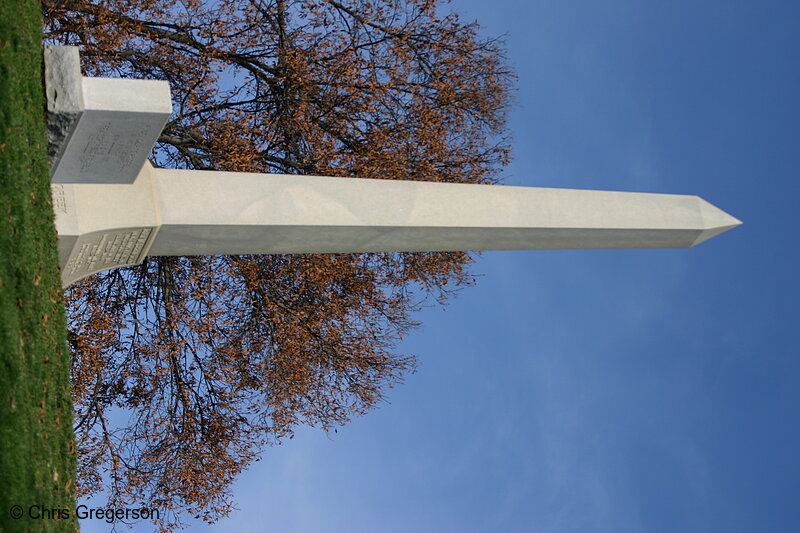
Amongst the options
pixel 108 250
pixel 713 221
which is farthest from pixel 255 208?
pixel 713 221

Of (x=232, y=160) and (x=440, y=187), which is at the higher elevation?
(x=232, y=160)

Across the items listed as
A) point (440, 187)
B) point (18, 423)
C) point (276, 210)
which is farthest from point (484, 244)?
point (18, 423)

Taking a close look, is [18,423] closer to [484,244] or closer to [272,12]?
[484,244]

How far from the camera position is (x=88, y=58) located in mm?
16766

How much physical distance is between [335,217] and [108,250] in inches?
128

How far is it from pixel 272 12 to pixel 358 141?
3.16 meters

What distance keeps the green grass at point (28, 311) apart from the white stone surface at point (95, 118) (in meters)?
0.23

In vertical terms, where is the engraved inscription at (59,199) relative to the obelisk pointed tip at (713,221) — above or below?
above

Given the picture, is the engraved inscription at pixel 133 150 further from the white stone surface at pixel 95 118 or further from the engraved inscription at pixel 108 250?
the engraved inscription at pixel 108 250

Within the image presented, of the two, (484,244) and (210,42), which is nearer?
(484,244)

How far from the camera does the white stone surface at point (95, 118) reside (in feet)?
34.4

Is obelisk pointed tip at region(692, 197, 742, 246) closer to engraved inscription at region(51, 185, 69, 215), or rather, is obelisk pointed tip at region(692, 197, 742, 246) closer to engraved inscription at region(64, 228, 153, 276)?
engraved inscription at region(64, 228, 153, 276)

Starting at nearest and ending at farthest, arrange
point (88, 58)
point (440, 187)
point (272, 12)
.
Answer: point (440, 187) → point (88, 58) → point (272, 12)

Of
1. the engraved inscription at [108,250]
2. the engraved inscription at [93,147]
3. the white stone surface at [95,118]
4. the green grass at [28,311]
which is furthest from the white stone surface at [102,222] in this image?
the green grass at [28,311]
